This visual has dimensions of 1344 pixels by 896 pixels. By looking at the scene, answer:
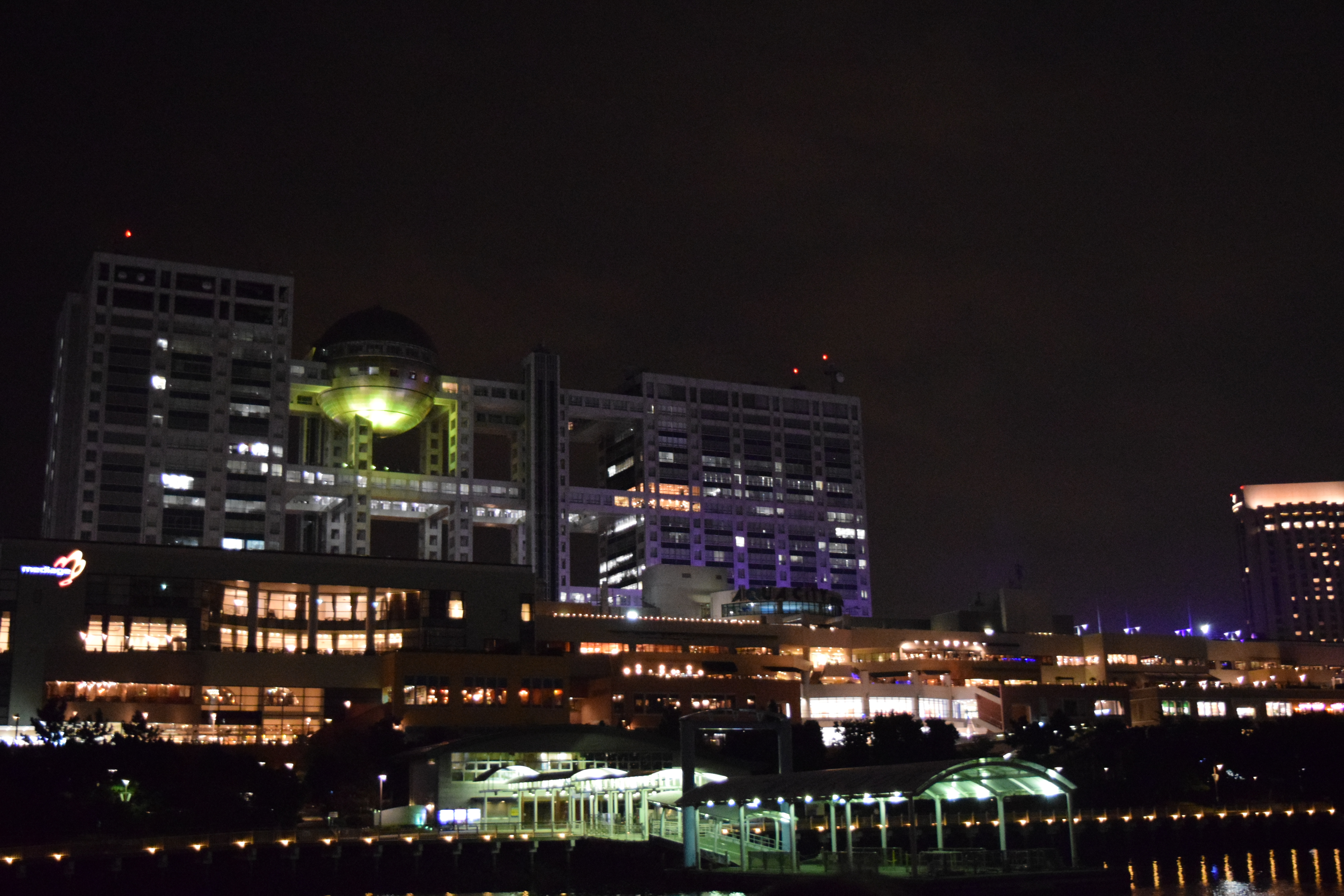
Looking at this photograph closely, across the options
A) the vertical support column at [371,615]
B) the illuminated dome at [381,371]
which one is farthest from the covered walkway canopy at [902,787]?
the illuminated dome at [381,371]

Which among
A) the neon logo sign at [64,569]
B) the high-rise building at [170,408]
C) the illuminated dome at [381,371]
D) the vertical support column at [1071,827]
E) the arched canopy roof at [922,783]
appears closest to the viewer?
the arched canopy roof at [922,783]

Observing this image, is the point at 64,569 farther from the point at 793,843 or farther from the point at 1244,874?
the point at 1244,874

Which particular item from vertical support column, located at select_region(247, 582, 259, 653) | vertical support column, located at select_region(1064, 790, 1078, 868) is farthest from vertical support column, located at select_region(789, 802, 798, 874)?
vertical support column, located at select_region(247, 582, 259, 653)

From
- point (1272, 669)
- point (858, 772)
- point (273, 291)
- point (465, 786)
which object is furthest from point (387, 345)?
point (858, 772)

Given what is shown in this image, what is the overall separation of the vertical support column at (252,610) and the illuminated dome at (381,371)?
216 feet

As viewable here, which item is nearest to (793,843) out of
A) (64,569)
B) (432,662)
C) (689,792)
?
(689,792)

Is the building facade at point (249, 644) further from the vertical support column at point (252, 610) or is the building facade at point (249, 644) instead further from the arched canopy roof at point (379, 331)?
the arched canopy roof at point (379, 331)

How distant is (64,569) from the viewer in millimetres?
117938

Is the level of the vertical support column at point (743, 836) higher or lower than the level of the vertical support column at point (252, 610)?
lower

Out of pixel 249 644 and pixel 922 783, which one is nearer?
pixel 922 783

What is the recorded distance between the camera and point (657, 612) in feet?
609

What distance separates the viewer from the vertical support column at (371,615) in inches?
5148

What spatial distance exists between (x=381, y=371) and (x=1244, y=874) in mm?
140035

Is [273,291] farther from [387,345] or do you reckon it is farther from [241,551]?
[241,551]
